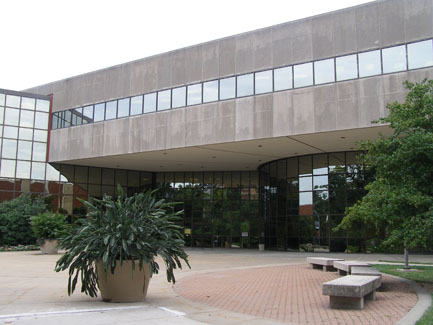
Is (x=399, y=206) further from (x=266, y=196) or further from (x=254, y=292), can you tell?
(x=266, y=196)

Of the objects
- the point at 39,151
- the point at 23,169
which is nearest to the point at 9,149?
the point at 23,169

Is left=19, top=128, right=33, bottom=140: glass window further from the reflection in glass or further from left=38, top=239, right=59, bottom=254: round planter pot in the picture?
the reflection in glass

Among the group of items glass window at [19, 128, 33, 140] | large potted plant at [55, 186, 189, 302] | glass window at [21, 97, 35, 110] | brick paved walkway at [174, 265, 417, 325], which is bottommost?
brick paved walkway at [174, 265, 417, 325]

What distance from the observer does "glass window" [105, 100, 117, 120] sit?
31.9 metres

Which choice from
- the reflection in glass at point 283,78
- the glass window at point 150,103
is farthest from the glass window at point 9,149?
the reflection in glass at point 283,78

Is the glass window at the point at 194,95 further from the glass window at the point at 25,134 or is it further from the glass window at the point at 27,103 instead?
the glass window at the point at 27,103

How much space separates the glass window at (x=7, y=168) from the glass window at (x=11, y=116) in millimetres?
3103

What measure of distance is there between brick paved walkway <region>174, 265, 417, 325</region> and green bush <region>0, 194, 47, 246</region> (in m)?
21.7

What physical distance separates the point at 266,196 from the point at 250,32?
1329cm

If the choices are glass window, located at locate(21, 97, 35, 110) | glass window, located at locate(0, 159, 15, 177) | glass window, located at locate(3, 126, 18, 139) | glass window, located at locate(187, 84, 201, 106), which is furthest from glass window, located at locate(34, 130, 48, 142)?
glass window, located at locate(187, 84, 201, 106)

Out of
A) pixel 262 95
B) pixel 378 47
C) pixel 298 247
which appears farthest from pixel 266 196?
pixel 378 47

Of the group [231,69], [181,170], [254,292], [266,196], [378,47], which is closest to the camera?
[254,292]

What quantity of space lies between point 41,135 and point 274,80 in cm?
2038

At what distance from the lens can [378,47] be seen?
22.7m
